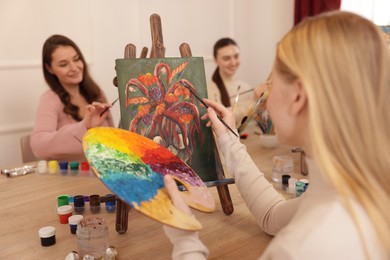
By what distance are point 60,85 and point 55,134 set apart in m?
0.43

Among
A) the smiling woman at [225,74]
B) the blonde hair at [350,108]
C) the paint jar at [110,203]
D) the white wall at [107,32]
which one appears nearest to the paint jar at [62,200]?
the paint jar at [110,203]

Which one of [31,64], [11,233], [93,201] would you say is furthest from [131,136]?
[31,64]

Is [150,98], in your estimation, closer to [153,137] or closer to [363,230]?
[153,137]

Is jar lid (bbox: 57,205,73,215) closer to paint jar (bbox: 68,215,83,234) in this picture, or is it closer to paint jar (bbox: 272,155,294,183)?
paint jar (bbox: 68,215,83,234)

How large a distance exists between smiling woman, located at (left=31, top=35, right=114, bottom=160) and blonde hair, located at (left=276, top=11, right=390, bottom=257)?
151cm

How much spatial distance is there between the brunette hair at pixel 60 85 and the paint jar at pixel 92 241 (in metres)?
1.34

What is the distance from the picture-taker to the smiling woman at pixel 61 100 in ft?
6.53

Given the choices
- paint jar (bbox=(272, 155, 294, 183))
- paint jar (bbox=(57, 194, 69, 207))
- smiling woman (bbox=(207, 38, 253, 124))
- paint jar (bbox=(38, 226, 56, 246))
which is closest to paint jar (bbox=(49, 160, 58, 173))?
paint jar (bbox=(57, 194, 69, 207))

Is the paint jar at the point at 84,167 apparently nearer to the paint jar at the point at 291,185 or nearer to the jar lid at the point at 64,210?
the jar lid at the point at 64,210

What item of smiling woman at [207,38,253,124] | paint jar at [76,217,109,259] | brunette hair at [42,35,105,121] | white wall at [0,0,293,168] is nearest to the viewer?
paint jar at [76,217,109,259]

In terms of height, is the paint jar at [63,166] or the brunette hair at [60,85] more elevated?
the brunette hair at [60,85]

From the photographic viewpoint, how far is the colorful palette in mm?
782

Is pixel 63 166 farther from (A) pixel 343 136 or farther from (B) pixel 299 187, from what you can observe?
(A) pixel 343 136

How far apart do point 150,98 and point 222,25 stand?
117 inches
